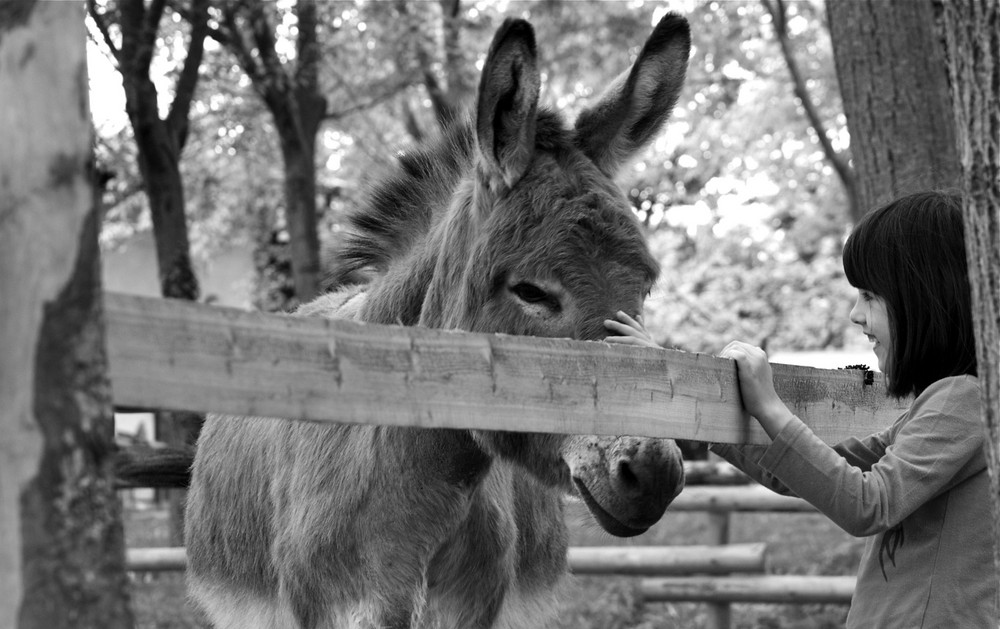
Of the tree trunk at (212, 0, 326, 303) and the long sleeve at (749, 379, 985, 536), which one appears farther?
the tree trunk at (212, 0, 326, 303)

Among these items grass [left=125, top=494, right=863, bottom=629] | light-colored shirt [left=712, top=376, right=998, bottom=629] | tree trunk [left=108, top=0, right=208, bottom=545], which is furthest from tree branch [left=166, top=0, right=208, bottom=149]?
light-colored shirt [left=712, top=376, right=998, bottom=629]

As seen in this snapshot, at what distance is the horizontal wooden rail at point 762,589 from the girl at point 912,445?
5.03m

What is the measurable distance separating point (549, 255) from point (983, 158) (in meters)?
1.19

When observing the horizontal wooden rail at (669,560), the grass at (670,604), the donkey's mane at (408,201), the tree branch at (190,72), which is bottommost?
the grass at (670,604)

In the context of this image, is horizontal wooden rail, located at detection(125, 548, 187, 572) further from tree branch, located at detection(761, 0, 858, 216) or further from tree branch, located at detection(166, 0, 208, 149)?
tree branch, located at detection(761, 0, 858, 216)

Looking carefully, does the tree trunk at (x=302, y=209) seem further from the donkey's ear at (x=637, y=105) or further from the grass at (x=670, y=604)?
the donkey's ear at (x=637, y=105)

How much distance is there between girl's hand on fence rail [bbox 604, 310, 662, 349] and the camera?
8.81ft

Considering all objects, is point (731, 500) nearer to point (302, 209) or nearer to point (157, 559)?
point (157, 559)

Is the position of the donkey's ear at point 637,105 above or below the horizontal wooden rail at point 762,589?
above

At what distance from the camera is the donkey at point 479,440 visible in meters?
2.87

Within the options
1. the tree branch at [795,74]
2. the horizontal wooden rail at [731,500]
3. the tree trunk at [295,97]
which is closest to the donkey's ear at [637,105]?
the horizontal wooden rail at [731,500]

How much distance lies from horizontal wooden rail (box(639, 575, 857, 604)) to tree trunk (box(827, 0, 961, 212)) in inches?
125

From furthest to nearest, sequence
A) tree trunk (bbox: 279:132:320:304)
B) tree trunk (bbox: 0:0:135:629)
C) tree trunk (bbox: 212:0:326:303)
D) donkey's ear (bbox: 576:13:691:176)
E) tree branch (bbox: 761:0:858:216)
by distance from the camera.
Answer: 1. tree branch (bbox: 761:0:858:216)
2. tree trunk (bbox: 279:132:320:304)
3. tree trunk (bbox: 212:0:326:303)
4. donkey's ear (bbox: 576:13:691:176)
5. tree trunk (bbox: 0:0:135:629)

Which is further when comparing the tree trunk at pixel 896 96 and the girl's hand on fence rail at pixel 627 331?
the tree trunk at pixel 896 96
